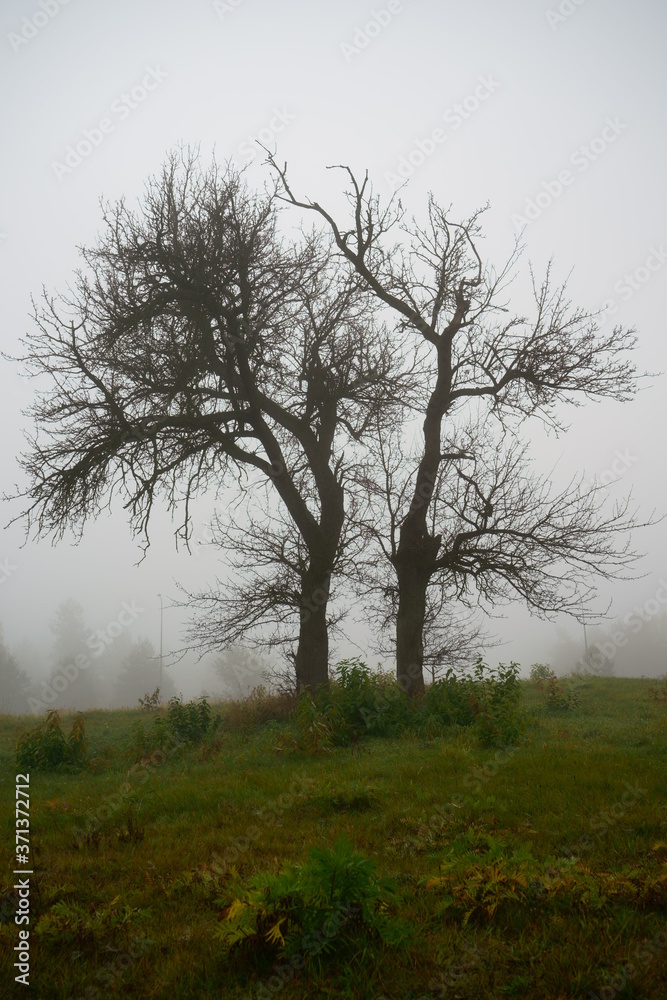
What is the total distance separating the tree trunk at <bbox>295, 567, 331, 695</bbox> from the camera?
12125 millimetres

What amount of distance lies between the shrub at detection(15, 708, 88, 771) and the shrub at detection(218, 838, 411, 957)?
20.0 ft

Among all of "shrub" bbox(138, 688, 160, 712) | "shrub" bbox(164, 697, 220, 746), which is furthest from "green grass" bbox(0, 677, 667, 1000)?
"shrub" bbox(138, 688, 160, 712)

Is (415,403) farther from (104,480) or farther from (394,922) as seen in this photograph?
(394,922)

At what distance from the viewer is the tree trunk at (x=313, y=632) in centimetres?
1212

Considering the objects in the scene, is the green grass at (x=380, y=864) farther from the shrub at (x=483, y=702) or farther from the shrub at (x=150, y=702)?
the shrub at (x=150, y=702)

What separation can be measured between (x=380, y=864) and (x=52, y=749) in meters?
→ 5.92

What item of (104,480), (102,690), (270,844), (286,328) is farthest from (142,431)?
(102,690)

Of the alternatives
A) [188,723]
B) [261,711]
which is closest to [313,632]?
[261,711]

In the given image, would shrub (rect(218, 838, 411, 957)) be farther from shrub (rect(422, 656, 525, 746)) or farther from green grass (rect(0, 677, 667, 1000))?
shrub (rect(422, 656, 525, 746))

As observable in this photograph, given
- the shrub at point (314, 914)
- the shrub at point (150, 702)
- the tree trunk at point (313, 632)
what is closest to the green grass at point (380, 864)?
the shrub at point (314, 914)

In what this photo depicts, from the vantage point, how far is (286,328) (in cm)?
1262

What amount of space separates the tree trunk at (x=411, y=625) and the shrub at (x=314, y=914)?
322 inches

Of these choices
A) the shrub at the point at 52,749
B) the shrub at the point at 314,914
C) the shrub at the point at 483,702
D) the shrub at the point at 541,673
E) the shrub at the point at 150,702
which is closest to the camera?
the shrub at the point at 314,914

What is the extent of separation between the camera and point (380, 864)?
15.9 feet
